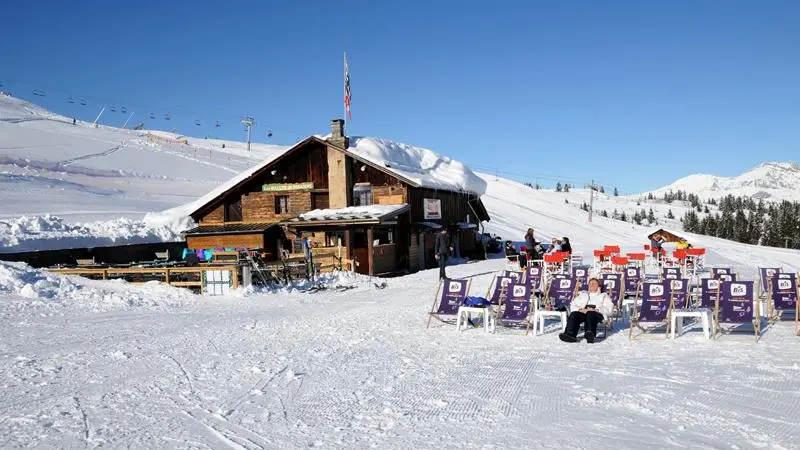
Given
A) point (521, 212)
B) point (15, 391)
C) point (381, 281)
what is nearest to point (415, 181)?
point (381, 281)

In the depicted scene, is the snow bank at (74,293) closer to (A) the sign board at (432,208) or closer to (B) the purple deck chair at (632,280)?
(B) the purple deck chair at (632,280)

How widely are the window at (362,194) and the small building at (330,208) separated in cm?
4

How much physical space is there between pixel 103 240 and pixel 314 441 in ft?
81.3

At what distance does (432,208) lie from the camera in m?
26.7

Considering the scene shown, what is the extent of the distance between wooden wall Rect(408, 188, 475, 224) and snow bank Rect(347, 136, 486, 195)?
427 mm

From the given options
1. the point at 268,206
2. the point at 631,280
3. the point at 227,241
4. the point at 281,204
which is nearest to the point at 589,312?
the point at 631,280

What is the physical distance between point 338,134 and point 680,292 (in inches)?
729

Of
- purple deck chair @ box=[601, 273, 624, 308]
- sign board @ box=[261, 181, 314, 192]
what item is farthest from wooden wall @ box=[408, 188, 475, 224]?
purple deck chair @ box=[601, 273, 624, 308]

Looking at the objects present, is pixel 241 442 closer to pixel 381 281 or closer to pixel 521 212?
pixel 381 281

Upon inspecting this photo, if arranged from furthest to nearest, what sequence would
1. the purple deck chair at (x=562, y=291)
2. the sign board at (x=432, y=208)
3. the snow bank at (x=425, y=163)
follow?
1. the snow bank at (x=425, y=163)
2. the sign board at (x=432, y=208)
3. the purple deck chair at (x=562, y=291)

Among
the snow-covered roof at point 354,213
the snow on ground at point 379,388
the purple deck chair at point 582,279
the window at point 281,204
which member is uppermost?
the window at point 281,204

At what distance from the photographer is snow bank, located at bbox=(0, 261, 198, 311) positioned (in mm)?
12359

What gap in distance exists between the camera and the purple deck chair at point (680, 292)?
31.1ft

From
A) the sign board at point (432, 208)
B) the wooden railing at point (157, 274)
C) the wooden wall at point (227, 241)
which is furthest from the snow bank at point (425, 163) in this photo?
the wooden railing at point (157, 274)
